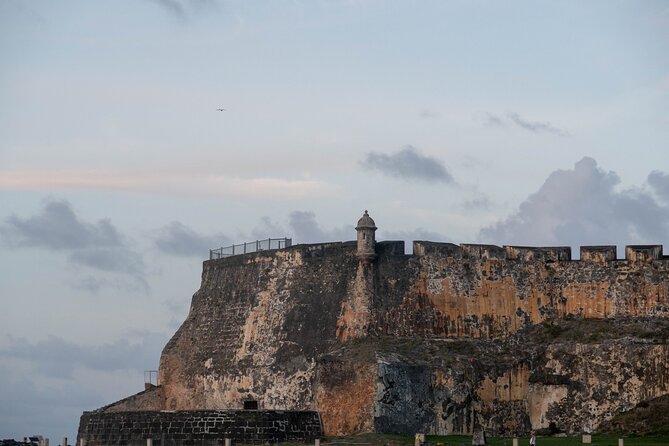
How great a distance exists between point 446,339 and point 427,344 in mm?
1006

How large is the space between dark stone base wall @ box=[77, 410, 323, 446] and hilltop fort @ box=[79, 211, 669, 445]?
5 centimetres

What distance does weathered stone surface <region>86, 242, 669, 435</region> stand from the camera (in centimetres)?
5678

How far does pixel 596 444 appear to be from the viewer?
5122 cm

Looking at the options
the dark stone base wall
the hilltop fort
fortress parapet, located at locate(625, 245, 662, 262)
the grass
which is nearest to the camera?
the grass

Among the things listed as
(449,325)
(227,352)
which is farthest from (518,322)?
(227,352)

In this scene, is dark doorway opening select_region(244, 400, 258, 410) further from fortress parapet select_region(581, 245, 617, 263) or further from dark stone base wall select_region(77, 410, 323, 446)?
fortress parapet select_region(581, 245, 617, 263)

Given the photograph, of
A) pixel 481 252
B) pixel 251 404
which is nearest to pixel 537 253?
pixel 481 252

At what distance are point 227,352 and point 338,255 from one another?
5.97 m

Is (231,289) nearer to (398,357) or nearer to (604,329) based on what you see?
(398,357)

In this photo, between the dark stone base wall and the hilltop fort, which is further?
the hilltop fort

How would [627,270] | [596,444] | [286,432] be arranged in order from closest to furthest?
[596,444]
[286,432]
[627,270]

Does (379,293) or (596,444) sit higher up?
(379,293)

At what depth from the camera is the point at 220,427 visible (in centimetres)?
5522

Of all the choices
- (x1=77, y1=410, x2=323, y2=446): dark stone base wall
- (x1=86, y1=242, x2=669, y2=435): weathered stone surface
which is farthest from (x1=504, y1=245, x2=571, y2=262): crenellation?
(x1=77, y1=410, x2=323, y2=446): dark stone base wall
